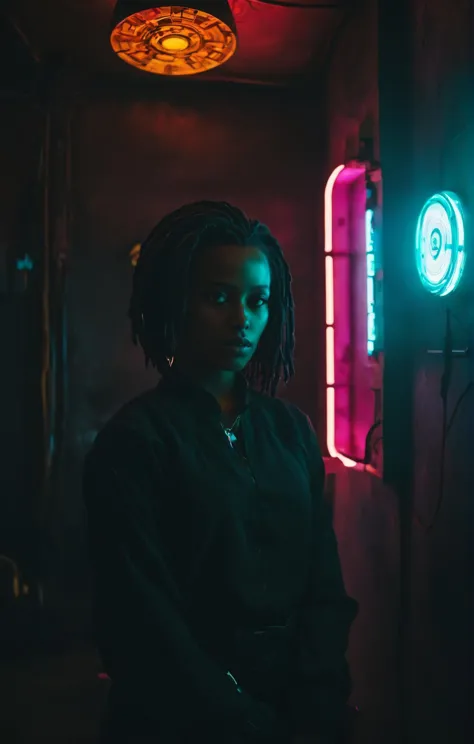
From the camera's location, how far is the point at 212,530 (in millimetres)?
1173

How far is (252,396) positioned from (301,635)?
51 centimetres

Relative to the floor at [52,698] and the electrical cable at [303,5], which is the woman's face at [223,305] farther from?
the floor at [52,698]

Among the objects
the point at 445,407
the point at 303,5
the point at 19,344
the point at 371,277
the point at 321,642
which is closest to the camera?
the point at 321,642

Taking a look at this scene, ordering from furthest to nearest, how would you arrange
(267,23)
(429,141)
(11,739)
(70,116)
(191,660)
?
(70,116) → (267,23) → (11,739) → (429,141) → (191,660)

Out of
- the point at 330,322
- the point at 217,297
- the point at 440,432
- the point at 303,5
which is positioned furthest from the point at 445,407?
the point at 303,5

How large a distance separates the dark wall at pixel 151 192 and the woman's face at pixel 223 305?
6.42 ft

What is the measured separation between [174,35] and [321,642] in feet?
6.67

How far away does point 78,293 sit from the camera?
321 cm

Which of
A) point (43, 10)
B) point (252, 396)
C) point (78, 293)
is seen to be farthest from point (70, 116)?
point (252, 396)

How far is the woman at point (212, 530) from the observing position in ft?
3.65

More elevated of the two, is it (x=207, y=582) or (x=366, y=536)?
(x=207, y=582)

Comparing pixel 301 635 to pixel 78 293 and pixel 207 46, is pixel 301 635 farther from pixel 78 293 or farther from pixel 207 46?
pixel 78 293

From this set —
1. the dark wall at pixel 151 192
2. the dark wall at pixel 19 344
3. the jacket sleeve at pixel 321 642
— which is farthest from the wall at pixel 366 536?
the dark wall at pixel 19 344

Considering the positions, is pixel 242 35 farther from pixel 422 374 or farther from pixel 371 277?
pixel 422 374
